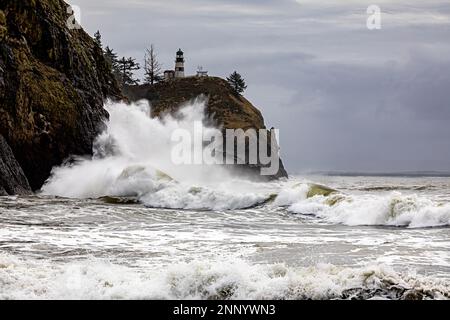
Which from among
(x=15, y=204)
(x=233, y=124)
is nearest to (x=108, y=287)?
(x=15, y=204)

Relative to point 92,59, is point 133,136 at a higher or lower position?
lower

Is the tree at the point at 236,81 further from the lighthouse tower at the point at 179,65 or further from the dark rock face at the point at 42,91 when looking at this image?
the dark rock face at the point at 42,91

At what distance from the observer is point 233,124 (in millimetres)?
63219

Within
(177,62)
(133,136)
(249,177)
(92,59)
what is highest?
(177,62)

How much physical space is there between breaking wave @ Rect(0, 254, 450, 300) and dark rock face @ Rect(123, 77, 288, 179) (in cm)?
5153

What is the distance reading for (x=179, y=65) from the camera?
255 feet

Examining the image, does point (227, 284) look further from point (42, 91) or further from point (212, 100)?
point (212, 100)

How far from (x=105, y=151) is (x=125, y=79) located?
1943 inches

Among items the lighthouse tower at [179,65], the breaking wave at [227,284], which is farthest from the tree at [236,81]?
the breaking wave at [227,284]

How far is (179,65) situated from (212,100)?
1384 centimetres

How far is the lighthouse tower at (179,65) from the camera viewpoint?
76.6m

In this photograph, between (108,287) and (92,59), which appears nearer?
(108,287)
